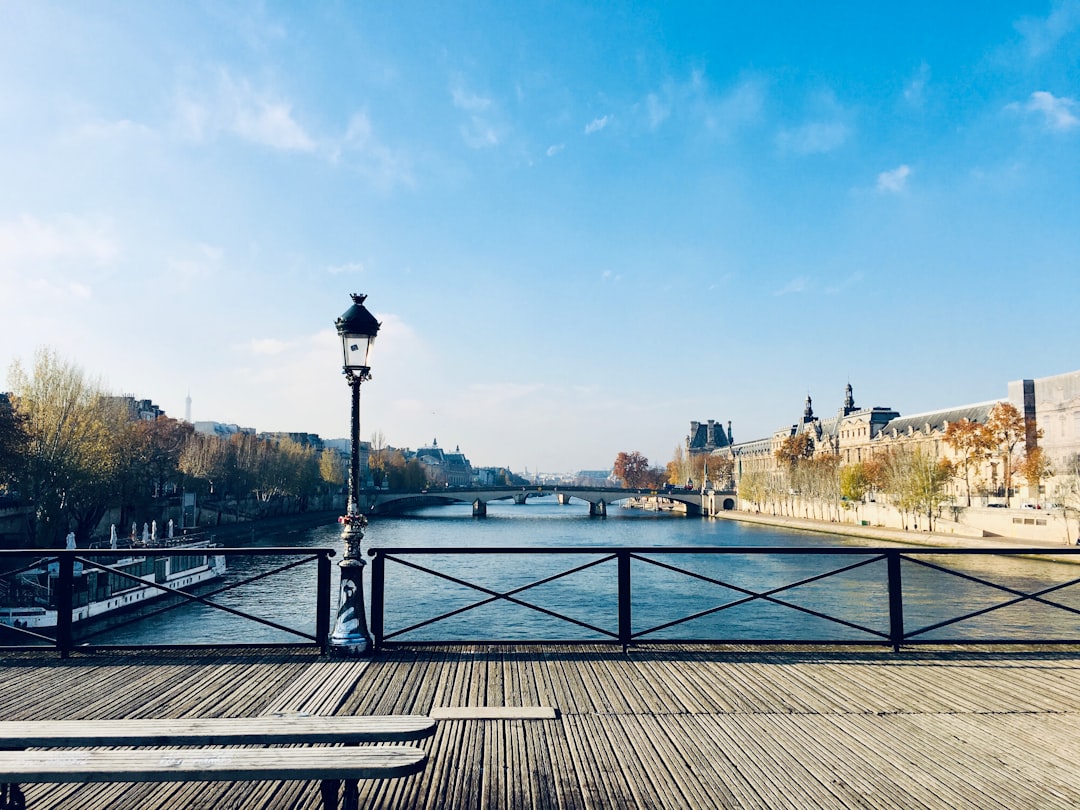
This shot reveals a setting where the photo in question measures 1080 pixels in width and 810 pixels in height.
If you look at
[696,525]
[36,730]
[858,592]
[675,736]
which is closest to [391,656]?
[675,736]

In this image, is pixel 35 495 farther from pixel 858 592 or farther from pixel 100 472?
pixel 858 592

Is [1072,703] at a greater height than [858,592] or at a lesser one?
greater

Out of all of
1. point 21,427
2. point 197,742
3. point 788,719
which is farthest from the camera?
point 21,427

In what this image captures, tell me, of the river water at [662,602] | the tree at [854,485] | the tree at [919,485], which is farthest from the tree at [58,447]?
the tree at [854,485]

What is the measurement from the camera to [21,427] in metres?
35.3

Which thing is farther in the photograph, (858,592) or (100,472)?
(100,472)

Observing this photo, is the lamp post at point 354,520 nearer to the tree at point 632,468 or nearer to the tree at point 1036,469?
the tree at point 1036,469

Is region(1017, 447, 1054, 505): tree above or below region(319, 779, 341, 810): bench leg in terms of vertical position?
above

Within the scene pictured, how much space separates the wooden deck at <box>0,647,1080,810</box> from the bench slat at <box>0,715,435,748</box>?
59 cm

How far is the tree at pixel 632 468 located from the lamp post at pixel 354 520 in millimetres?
174871

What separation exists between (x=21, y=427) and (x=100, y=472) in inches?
190

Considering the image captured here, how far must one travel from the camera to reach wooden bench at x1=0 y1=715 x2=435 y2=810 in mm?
3533

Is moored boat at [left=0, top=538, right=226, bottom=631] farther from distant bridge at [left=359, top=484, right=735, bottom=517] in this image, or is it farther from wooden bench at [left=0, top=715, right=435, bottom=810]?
distant bridge at [left=359, top=484, right=735, bottom=517]

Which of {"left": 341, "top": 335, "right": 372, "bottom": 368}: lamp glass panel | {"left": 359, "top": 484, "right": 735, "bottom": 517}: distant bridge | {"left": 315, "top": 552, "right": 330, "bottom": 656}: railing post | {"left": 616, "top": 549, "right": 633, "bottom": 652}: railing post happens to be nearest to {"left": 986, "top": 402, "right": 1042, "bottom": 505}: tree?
{"left": 359, "top": 484, "right": 735, "bottom": 517}: distant bridge
